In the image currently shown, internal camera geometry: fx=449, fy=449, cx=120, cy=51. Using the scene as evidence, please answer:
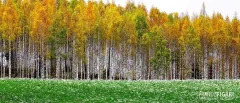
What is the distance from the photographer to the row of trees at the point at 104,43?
69.8 metres

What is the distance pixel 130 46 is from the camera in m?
77.9

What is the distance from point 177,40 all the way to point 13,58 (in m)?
29.6

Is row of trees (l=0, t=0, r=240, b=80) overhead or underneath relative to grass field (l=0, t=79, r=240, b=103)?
overhead

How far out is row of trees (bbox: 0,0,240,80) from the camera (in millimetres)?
69750

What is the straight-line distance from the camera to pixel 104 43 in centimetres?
7581

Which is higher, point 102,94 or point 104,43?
point 104,43

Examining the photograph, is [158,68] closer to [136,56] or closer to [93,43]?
[136,56]

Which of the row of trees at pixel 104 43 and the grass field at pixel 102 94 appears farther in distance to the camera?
the row of trees at pixel 104 43

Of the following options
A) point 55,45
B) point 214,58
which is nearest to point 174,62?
point 214,58

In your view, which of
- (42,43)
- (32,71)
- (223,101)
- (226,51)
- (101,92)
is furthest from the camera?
(226,51)

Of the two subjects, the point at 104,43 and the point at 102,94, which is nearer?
the point at 102,94

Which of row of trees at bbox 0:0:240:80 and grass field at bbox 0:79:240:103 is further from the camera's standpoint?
row of trees at bbox 0:0:240:80

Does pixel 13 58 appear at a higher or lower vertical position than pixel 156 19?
lower

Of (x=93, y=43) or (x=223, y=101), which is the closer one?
(x=223, y=101)
